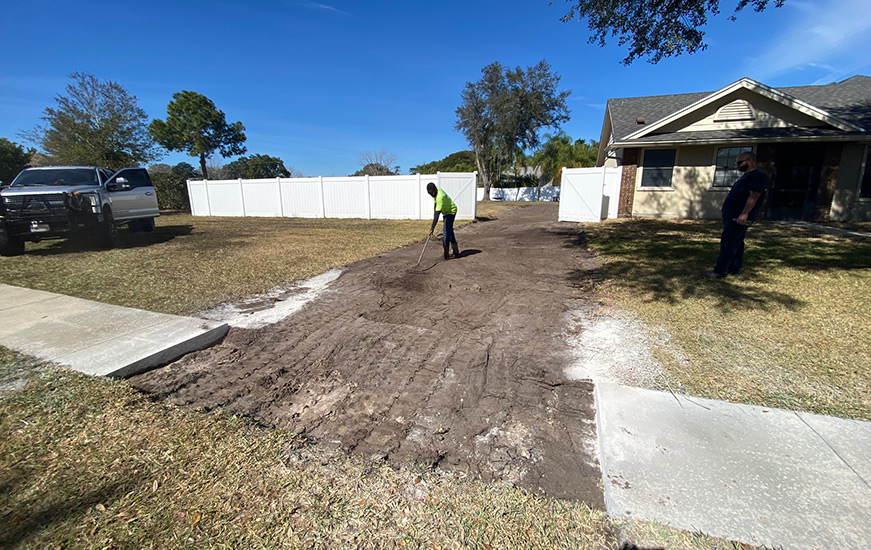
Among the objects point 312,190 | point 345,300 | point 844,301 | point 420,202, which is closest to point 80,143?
point 312,190

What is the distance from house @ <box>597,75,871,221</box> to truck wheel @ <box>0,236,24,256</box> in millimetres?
17333

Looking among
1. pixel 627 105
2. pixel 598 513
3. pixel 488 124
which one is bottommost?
pixel 598 513

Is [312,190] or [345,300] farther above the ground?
[312,190]

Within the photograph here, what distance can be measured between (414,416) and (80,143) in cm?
3114

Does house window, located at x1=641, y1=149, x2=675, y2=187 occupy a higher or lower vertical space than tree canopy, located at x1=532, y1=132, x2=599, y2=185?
lower

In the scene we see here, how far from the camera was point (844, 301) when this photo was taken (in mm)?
4789

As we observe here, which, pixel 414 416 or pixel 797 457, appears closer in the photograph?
pixel 797 457

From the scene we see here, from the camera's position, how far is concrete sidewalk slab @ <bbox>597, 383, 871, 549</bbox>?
5.98 ft

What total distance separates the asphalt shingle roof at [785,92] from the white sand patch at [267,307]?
44.3ft

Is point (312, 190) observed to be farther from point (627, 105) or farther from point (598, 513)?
point (598, 513)

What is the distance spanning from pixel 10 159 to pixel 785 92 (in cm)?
5891

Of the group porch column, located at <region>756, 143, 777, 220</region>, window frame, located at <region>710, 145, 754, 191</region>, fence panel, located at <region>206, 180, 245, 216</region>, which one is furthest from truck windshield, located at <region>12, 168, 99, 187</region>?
porch column, located at <region>756, 143, 777, 220</region>

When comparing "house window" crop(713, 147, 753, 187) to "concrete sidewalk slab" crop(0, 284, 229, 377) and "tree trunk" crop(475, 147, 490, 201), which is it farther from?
"tree trunk" crop(475, 147, 490, 201)

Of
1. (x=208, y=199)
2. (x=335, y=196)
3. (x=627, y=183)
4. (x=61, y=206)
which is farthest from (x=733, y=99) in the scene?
(x=208, y=199)
